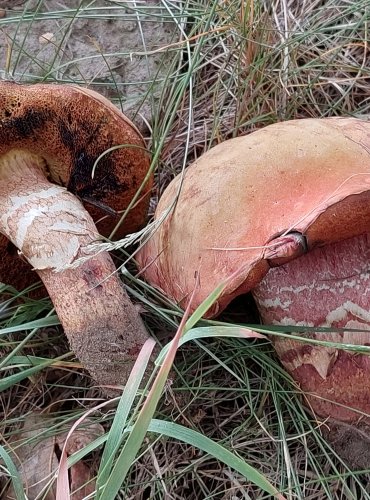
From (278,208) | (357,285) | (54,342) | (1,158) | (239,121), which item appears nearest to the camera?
(278,208)

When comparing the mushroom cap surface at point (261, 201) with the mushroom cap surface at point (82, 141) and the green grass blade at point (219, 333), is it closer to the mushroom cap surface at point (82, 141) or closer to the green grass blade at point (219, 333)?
the green grass blade at point (219, 333)

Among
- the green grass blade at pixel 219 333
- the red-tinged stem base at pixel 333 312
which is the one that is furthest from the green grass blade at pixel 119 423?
the red-tinged stem base at pixel 333 312

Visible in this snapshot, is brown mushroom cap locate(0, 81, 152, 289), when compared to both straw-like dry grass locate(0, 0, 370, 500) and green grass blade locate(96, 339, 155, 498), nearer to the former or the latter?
straw-like dry grass locate(0, 0, 370, 500)

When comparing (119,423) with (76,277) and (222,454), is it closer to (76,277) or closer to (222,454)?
(222,454)

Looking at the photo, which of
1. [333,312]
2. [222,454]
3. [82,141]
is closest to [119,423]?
[222,454]

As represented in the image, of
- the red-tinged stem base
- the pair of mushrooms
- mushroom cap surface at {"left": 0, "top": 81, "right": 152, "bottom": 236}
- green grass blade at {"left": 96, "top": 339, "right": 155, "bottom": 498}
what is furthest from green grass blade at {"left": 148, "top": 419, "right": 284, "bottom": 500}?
mushroom cap surface at {"left": 0, "top": 81, "right": 152, "bottom": 236}

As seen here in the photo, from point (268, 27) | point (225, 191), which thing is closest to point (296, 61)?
point (268, 27)

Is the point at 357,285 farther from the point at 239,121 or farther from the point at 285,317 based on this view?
the point at 239,121
